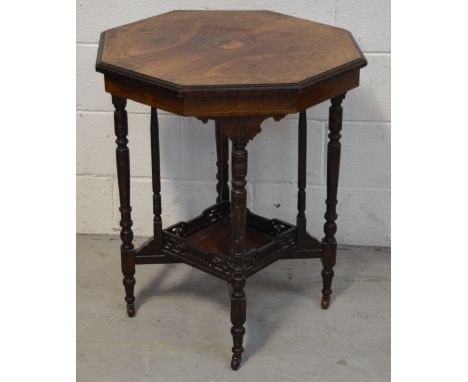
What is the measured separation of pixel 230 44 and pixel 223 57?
0.13 meters

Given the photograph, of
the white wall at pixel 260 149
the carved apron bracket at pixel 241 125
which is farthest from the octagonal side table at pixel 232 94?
the white wall at pixel 260 149

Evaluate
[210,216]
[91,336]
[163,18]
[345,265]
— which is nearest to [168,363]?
[91,336]

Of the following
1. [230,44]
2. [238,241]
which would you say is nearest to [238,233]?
[238,241]

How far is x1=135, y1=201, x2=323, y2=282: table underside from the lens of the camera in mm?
2707

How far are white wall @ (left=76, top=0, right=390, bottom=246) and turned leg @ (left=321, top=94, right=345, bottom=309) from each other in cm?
48

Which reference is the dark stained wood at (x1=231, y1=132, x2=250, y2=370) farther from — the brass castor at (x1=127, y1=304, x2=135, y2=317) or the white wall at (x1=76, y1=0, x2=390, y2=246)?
the white wall at (x1=76, y1=0, x2=390, y2=246)

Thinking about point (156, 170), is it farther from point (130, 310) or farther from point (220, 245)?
point (130, 310)

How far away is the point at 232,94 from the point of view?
2303 millimetres

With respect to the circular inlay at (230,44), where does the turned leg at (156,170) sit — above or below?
below

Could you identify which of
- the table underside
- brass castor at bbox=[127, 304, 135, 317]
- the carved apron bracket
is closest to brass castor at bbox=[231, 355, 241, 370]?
the table underside

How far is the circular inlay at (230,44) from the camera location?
8.46 feet

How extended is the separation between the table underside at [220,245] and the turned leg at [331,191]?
45 millimetres

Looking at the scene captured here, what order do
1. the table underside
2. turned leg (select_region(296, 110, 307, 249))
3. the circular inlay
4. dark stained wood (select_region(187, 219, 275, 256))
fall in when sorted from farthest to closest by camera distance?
turned leg (select_region(296, 110, 307, 249)) < dark stained wood (select_region(187, 219, 275, 256)) < the table underside < the circular inlay

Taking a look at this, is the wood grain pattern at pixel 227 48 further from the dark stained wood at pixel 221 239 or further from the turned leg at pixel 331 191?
the dark stained wood at pixel 221 239
